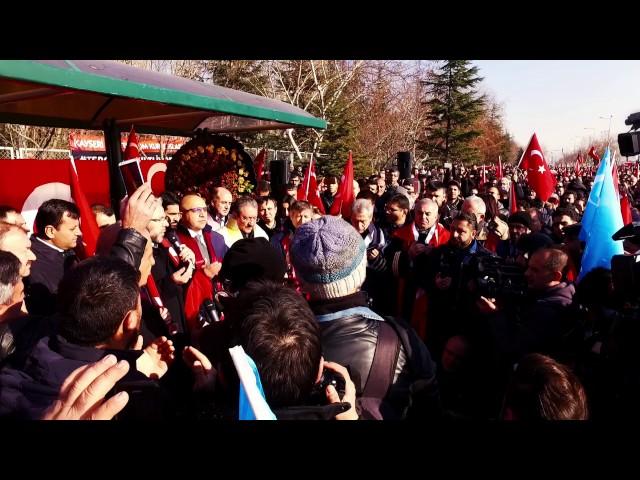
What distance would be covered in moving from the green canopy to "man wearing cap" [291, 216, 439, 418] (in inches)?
82.6

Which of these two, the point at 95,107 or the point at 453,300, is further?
the point at 95,107

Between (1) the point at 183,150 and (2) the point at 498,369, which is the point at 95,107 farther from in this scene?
(2) the point at 498,369

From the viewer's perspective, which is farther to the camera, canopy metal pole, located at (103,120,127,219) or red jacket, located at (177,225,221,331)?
canopy metal pole, located at (103,120,127,219)

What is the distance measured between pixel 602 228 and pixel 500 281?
92cm

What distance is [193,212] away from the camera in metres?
3.81

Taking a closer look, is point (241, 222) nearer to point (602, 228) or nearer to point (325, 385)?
point (602, 228)

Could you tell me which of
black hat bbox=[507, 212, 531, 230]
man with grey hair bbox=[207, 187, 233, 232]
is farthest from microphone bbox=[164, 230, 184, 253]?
black hat bbox=[507, 212, 531, 230]

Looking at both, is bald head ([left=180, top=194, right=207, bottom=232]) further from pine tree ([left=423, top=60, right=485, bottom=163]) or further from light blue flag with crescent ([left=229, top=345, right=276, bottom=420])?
pine tree ([left=423, top=60, right=485, bottom=163])

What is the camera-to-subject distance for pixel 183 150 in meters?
5.11

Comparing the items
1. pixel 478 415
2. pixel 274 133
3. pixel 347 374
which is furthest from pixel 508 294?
pixel 274 133

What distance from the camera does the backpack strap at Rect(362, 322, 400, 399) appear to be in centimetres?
158

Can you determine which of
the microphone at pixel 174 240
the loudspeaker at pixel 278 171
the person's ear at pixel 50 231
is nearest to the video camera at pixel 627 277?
the microphone at pixel 174 240

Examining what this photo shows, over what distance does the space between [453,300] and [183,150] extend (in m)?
3.08

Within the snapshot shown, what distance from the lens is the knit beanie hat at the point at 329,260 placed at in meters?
1.77
